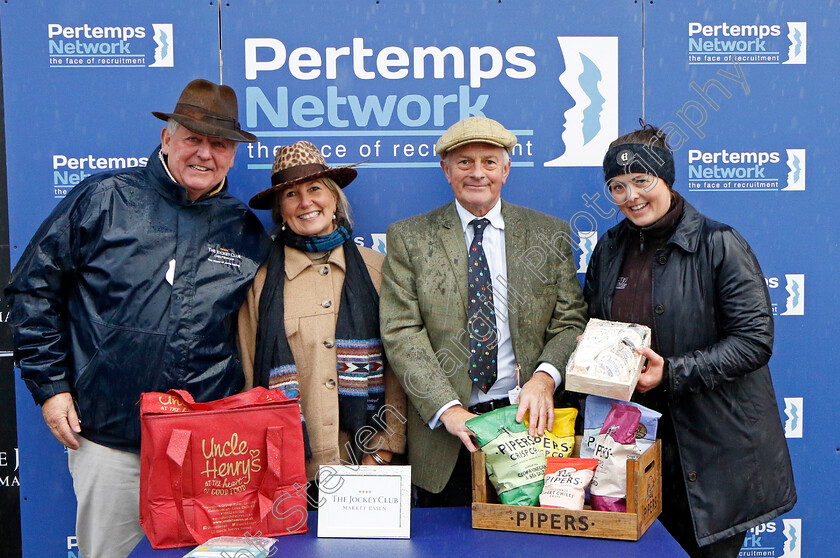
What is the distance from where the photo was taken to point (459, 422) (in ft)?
7.53

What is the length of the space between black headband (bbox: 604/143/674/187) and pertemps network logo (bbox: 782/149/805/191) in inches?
42.6

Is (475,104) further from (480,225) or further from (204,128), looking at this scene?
(204,128)

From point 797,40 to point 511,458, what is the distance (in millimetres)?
2384

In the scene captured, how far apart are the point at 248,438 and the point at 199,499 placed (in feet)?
0.74

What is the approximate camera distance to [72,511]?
3.11 m

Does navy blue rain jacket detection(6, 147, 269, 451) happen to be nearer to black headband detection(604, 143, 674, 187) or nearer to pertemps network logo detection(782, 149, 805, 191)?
black headband detection(604, 143, 674, 187)

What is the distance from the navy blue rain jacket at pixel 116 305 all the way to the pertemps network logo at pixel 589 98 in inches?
65.2

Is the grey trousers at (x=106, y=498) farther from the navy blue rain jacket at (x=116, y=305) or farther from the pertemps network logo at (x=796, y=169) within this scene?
the pertemps network logo at (x=796, y=169)

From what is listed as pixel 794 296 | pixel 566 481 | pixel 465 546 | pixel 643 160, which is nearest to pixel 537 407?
pixel 566 481

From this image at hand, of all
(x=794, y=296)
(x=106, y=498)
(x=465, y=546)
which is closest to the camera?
(x=465, y=546)

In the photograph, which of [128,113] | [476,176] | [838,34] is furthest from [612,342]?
[128,113]

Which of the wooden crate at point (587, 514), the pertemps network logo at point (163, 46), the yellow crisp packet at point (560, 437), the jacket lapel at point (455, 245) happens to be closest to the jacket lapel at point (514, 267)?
the jacket lapel at point (455, 245)

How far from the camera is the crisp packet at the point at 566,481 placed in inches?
79.1

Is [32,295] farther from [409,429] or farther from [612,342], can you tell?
[612,342]
